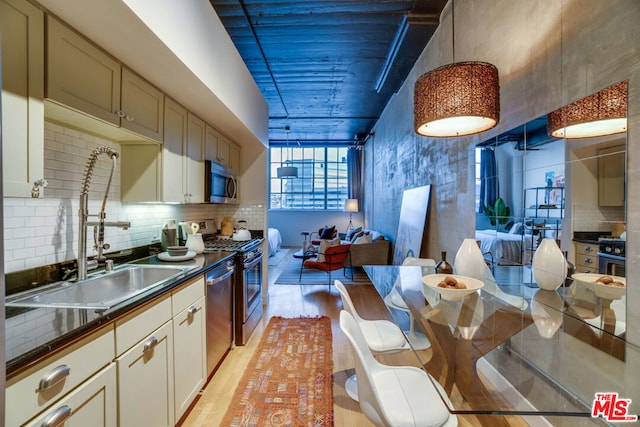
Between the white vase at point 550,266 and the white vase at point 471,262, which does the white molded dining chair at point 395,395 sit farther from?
the white vase at point 550,266

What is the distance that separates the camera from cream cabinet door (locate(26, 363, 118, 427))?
0.94 meters

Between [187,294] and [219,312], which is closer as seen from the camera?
[187,294]

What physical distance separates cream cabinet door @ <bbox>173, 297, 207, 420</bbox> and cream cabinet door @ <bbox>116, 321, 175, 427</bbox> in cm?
7

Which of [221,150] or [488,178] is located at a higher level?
[221,150]

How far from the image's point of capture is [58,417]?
0.94 m

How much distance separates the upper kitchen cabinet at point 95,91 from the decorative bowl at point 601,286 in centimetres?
262

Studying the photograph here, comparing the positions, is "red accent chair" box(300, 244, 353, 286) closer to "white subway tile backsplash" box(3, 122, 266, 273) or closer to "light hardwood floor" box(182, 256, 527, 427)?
"light hardwood floor" box(182, 256, 527, 427)

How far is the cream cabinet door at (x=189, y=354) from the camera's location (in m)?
1.74

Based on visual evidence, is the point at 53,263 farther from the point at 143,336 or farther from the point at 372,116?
the point at 372,116

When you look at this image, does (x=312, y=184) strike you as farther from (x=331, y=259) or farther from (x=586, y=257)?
(x=586, y=257)

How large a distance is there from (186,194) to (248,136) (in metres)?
1.29

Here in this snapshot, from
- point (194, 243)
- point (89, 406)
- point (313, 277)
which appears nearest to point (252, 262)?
point (194, 243)

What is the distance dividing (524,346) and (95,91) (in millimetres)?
2566

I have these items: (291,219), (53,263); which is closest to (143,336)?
(53,263)
